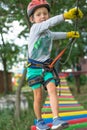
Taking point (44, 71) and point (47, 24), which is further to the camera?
point (44, 71)

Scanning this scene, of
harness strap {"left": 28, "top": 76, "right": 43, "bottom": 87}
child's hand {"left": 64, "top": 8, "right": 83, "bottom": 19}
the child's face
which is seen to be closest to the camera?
child's hand {"left": 64, "top": 8, "right": 83, "bottom": 19}

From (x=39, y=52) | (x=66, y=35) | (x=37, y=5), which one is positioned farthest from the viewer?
(x=66, y=35)

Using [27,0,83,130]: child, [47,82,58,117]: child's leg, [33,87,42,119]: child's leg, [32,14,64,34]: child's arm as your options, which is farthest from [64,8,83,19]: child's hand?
[33,87,42,119]: child's leg

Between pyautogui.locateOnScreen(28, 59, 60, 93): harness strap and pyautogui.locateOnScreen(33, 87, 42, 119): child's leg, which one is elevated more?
pyautogui.locateOnScreen(28, 59, 60, 93): harness strap

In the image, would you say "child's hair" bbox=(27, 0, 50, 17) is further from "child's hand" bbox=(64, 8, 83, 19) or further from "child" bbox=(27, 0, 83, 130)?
"child's hand" bbox=(64, 8, 83, 19)

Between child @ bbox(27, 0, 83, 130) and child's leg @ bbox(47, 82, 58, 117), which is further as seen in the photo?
child @ bbox(27, 0, 83, 130)

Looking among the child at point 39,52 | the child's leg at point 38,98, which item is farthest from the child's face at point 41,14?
the child's leg at point 38,98

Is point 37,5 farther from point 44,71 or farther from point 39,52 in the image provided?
point 44,71

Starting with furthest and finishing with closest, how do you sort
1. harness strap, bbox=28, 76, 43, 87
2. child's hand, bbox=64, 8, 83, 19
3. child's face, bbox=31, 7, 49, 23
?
harness strap, bbox=28, 76, 43, 87, child's face, bbox=31, 7, 49, 23, child's hand, bbox=64, 8, 83, 19

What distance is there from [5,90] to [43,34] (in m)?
13.3

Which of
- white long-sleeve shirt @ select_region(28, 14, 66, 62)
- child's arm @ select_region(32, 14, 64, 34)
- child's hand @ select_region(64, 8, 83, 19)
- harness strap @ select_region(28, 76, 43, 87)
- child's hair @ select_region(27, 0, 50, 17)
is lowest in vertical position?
harness strap @ select_region(28, 76, 43, 87)

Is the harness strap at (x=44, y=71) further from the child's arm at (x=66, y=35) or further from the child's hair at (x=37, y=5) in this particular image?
the child's hair at (x=37, y=5)

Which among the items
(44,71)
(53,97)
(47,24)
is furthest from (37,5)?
(53,97)

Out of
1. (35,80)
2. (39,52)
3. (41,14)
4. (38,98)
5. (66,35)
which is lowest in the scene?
(38,98)
